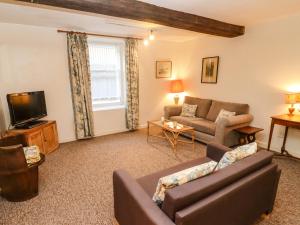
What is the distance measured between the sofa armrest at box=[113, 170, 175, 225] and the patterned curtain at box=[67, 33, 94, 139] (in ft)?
8.97

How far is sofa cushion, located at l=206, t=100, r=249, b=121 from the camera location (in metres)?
3.80

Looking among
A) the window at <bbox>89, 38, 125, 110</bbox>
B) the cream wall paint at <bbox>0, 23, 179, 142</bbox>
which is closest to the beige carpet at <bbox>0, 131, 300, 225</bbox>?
the cream wall paint at <bbox>0, 23, 179, 142</bbox>

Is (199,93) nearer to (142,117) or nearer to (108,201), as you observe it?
(142,117)

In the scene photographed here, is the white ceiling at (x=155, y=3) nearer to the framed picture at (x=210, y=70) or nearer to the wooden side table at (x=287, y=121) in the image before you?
the framed picture at (x=210, y=70)

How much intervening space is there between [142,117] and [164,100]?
0.87 m

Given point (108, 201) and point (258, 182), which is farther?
point (108, 201)

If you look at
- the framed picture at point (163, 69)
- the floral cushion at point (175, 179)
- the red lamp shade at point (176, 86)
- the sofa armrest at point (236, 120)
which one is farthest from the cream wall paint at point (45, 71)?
the floral cushion at point (175, 179)

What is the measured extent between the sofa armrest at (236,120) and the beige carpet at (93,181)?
722 mm

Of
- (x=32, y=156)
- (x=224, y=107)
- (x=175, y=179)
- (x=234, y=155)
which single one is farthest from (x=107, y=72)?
(x=175, y=179)

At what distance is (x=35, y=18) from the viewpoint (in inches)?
118

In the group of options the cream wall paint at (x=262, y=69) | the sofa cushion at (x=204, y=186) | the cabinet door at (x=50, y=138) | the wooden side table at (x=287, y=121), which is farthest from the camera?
the cabinet door at (x=50, y=138)

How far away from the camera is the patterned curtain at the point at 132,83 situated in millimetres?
4457

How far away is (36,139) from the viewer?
315 centimetres

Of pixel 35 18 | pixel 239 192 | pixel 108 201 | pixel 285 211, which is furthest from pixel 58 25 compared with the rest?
pixel 285 211
